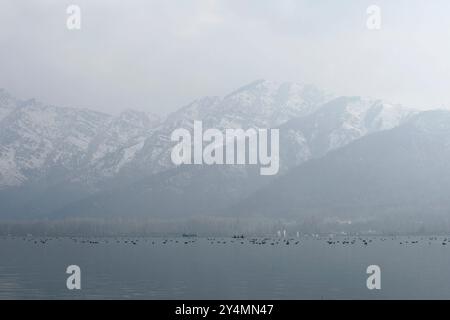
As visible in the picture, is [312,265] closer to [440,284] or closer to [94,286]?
[440,284]

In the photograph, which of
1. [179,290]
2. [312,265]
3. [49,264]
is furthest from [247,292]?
[49,264]

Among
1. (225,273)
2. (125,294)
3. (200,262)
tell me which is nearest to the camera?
(125,294)

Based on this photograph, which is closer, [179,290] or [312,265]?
[179,290]
